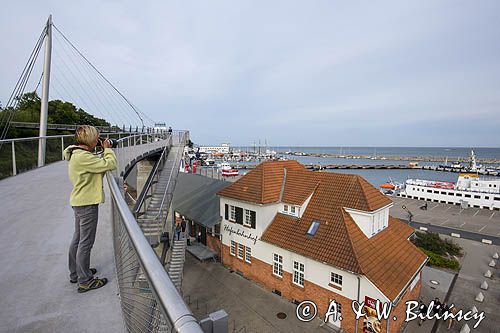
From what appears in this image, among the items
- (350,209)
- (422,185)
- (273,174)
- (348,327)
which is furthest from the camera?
(422,185)

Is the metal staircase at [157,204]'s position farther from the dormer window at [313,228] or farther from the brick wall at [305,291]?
the dormer window at [313,228]

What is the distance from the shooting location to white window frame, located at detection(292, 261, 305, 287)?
13773 mm

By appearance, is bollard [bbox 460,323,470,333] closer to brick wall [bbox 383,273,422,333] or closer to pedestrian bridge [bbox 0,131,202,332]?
brick wall [bbox 383,273,422,333]

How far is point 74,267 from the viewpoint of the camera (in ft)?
10.8

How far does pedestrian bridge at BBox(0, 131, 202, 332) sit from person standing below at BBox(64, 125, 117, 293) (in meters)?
0.17

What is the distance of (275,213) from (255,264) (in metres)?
3.57

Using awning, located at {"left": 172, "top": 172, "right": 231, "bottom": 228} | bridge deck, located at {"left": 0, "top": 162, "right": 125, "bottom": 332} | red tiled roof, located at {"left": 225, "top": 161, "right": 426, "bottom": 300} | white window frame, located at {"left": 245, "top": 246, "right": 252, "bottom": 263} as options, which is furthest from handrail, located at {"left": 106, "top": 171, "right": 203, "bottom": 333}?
awning, located at {"left": 172, "top": 172, "right": 231, "bottom": 228}

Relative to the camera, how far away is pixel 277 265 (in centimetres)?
1520

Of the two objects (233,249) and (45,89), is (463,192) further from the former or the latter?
(45,89)

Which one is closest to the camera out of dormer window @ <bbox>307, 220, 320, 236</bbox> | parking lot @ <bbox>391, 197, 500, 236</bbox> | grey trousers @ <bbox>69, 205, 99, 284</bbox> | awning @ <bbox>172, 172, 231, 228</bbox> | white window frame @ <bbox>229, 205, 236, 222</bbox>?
grey trousers @ <bbox>69, 205, 99, 284</bbox>

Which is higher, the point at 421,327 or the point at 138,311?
the point at 138,311

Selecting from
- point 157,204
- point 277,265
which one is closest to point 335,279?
point 277,265

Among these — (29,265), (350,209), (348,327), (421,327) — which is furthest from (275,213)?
(29,265)

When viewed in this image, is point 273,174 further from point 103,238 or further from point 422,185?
point 422,185
